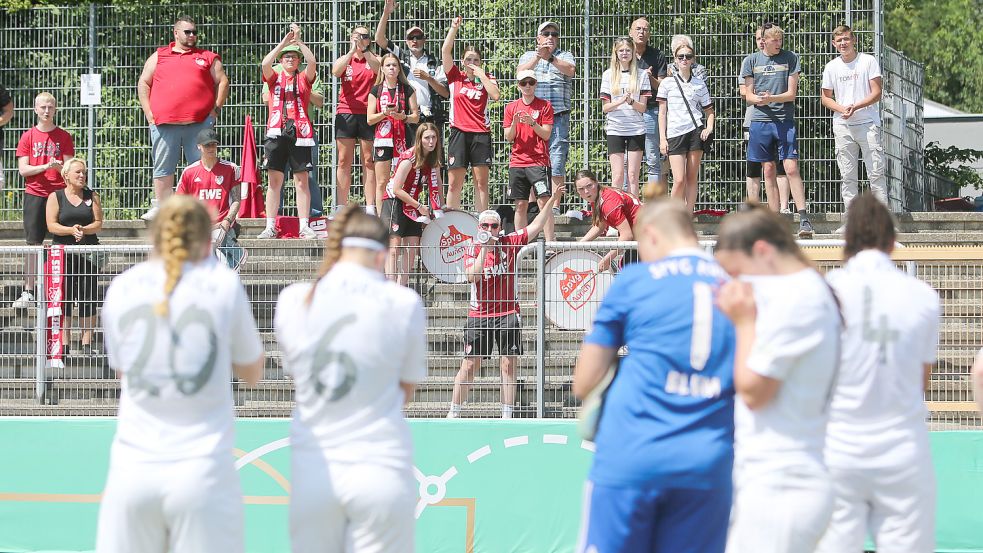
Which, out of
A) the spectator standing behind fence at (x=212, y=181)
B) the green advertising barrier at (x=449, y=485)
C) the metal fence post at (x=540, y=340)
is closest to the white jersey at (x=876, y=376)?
the green advertising barrier at (x=449, y=485)

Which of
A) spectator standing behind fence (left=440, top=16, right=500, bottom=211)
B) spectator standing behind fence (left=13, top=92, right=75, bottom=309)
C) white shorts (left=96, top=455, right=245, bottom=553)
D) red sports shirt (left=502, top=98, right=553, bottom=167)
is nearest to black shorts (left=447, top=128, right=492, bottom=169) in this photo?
spectator standing behind fence (left=440, top=16, right=500, bottom=211)

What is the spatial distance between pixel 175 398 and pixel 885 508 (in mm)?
2957

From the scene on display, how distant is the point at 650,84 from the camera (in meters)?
14.0

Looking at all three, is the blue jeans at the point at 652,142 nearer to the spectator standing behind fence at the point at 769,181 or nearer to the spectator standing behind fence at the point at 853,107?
the spectator standing behind fence at the point at 769,181

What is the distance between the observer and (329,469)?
499 centimetres

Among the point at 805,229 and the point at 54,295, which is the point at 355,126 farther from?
the point at 54,295

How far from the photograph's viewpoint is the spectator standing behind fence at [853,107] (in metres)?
13.6

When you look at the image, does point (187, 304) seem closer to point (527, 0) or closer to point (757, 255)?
point (757, 255)

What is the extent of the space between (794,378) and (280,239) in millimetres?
9110

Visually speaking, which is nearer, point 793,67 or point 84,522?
point 84,522

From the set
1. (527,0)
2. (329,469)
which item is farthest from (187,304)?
(527,0)

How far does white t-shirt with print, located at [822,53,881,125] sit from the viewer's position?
13.6 metres

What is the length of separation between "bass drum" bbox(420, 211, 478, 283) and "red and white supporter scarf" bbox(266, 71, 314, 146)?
244 cm

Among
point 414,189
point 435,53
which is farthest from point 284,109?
point 435,53
